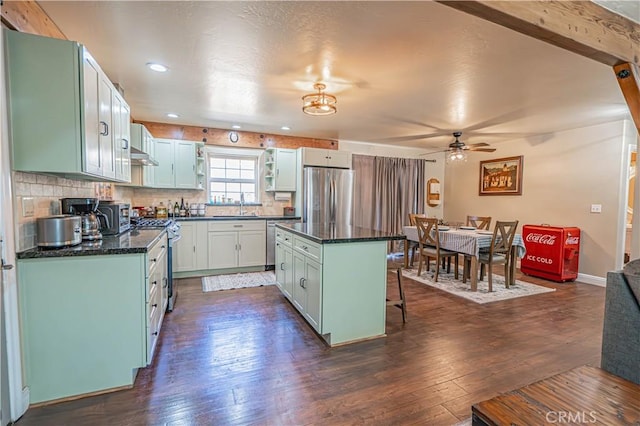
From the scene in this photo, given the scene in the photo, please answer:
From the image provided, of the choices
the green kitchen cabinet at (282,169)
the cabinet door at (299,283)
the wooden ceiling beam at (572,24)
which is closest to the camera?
the wooden ceiling beam at (572,24)

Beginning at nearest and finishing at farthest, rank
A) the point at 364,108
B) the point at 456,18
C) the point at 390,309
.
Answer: the point at 456,18
the point at 390,309
the point at 364,108

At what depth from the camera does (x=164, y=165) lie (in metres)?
4.50

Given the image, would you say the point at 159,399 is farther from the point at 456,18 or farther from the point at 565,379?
the point at 456,18

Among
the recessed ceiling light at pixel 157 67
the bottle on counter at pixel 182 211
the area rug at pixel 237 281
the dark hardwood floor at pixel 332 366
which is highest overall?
the recessed ceiling light at pixel 157 67

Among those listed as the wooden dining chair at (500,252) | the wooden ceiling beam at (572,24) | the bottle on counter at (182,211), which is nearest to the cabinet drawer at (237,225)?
the bottle on counter at (182,211)

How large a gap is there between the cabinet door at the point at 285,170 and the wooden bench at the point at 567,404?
14.5ft

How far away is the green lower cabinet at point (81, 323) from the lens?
5.54 feet

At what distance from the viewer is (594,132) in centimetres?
445

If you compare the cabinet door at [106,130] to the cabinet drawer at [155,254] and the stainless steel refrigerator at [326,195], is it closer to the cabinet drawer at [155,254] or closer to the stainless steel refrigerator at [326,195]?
the cabinet drawer at [155,254]

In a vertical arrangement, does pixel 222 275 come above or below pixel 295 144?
below

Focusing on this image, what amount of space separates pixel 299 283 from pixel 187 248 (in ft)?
7.77

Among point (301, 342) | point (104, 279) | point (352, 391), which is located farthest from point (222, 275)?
point (352, 391)

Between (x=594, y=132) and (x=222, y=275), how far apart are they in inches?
Answer: 246

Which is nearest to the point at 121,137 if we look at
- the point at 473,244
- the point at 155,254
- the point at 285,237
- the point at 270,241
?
the point at 155,254
